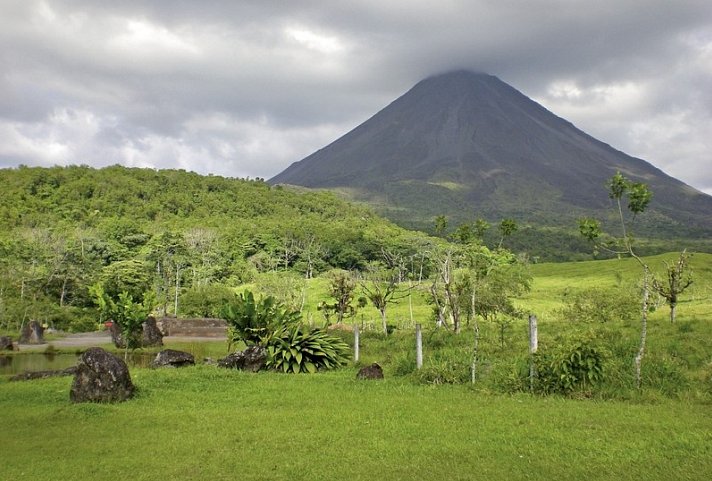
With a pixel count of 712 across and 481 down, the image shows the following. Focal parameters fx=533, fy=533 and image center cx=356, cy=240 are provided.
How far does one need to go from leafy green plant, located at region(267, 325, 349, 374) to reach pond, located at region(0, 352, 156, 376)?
6013 millimetres

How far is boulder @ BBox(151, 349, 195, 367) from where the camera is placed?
51.8 ft

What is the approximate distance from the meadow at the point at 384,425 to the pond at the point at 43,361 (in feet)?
22.5

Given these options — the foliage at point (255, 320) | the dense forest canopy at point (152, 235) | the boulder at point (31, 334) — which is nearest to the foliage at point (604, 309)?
the foliage at point (255, 320)

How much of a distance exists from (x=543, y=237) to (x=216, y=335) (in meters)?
104

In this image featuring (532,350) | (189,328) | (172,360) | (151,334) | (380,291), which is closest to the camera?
(532,350)

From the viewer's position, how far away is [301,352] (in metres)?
14.5

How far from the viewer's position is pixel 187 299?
43906mm

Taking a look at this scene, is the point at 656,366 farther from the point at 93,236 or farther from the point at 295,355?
the point at 93,236

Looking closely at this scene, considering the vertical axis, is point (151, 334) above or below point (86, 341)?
above

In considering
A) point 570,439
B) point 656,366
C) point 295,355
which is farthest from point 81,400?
point 656,366

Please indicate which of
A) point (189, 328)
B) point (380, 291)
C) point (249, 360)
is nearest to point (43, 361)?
point (249, 360)

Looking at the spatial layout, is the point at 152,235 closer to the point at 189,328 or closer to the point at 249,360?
the point at 189,328

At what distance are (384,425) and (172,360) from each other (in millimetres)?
9923

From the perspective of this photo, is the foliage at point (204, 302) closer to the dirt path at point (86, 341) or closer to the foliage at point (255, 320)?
the dirt path at point (86, 341)
